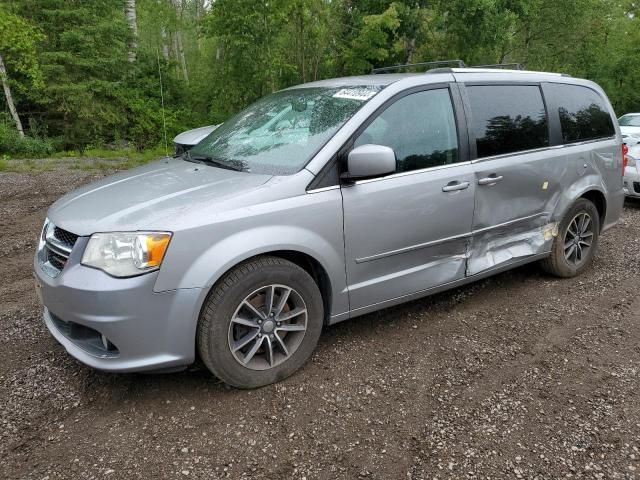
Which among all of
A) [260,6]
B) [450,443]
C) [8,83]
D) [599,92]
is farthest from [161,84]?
[450,443]

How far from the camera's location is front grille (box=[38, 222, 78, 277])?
2.76 metres

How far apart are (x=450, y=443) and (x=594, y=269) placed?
3.33m

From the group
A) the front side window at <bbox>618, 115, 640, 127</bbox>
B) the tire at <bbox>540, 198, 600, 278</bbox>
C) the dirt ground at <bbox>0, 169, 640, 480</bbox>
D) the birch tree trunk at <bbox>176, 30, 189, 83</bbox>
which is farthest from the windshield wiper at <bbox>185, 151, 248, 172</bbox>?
the birch tree trunk at <bbox>176, 30, 189, 83</bbox>

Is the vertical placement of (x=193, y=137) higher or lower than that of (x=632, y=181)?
higher

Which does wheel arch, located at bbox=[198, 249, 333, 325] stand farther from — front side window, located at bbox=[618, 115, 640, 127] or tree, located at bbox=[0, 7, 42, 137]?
tree, located at bbox=[0, 7, 42, 137]

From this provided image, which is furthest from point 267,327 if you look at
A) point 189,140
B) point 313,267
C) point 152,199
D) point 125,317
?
point 189,140

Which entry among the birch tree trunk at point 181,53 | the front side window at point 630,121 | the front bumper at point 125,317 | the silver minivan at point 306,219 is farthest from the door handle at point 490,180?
the birch tree trunk at point 181,53

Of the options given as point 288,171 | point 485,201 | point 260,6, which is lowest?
point 485,201

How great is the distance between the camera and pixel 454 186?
11.7ft

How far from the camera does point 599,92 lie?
15.8ft

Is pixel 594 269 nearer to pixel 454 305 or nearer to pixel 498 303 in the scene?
pixel 498 303

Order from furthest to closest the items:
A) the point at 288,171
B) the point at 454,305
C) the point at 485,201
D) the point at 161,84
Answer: the point at 161,84, the point at 454,305, the point at 485,201, the point at 288,171

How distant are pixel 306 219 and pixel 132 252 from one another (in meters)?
0.97

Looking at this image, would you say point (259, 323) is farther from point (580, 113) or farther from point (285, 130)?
point (580, 113)
